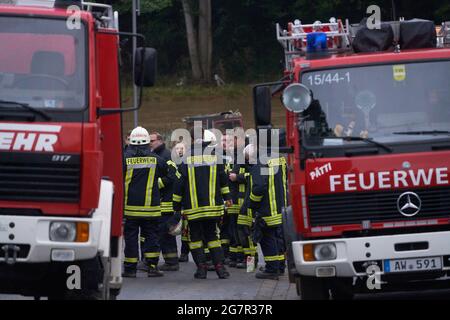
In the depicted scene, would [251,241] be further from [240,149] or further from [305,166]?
[305,166]

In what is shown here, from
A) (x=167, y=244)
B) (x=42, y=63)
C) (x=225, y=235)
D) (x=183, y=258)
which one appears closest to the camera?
(x=42, y=63)

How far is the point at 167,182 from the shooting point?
15016 mm

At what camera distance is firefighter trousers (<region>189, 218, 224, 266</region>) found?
1382cm

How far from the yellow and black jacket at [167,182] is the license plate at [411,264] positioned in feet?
18.1

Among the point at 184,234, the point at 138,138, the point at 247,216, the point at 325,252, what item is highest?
the point at 138,138

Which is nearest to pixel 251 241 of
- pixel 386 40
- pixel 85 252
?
pixel 386 40

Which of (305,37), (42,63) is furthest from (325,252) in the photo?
(42,63)

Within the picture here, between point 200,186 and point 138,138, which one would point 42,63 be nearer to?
point 200,186

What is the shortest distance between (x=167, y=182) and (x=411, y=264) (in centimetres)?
582

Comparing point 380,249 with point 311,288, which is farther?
point 311,288

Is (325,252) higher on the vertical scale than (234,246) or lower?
higher

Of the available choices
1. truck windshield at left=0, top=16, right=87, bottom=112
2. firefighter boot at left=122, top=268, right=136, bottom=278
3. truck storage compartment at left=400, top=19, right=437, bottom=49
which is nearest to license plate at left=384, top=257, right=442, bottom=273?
truck storage compartment at left=400, top=19, right=437, bottom=49

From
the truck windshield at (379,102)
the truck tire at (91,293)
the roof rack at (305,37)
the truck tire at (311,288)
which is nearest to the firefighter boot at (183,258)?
the roof rack at (305,37)

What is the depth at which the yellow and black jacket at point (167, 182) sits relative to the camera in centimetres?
1493
